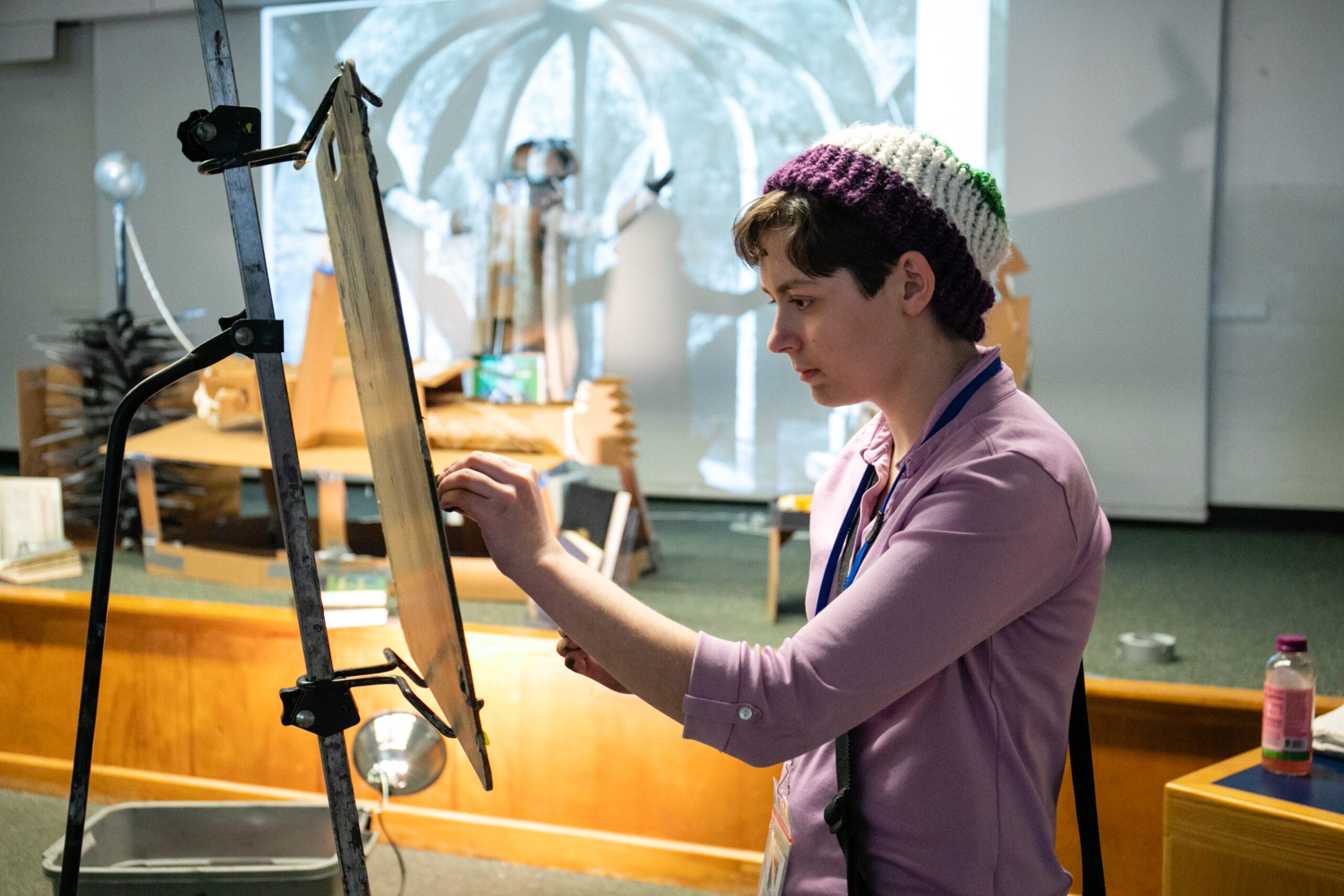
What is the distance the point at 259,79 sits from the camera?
6.86 m

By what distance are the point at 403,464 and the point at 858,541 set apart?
0.42 meters

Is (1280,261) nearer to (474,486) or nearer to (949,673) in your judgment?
(949,673)

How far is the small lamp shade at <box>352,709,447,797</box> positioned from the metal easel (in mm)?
898

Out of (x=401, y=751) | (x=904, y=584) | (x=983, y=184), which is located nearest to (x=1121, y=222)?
(x=401, y=751)

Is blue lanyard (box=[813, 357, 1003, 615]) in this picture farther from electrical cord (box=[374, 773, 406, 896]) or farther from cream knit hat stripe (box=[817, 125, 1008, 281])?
electrical cord (box=[374, 773, 406, 896])

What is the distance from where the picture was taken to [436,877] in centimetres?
225

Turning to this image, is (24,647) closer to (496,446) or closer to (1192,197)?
(496,446)

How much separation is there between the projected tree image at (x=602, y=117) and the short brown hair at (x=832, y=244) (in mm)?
4660

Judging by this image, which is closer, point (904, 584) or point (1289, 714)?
point (904, 584)

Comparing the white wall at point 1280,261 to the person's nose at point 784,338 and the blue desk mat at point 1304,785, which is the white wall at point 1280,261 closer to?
the blue desk mat at point 1304,785

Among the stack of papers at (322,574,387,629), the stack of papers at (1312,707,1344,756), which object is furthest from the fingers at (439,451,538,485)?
the stack of papers at (322,574,387,629)

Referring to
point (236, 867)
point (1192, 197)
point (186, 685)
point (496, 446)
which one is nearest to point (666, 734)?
point (236, 867)

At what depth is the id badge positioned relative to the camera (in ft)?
3.26

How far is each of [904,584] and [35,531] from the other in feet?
11.9
